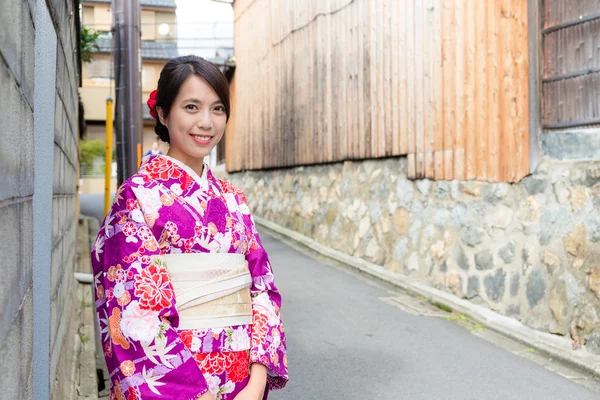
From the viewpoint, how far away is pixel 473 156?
6.24 meters

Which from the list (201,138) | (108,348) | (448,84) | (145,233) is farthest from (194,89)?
(448,84)

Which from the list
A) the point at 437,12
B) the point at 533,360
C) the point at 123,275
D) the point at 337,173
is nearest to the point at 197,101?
the point at 123,275

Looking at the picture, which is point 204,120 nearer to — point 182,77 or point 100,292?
point 182,77

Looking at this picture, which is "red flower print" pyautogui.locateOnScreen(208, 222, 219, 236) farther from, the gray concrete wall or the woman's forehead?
→ the gray concrete wall

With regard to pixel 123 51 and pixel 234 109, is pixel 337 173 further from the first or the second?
pixel 234 109

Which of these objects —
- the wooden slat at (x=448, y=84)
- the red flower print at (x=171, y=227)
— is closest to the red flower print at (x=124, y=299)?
the red flower print at (x=171, y=227)

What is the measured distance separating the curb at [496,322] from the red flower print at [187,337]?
12.1ft

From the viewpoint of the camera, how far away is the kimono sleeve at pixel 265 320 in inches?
76.1

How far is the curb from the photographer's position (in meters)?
4.56

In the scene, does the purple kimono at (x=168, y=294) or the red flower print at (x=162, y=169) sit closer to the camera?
the purple kimono at (x=168, y=294)

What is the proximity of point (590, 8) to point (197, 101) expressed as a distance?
4.29 m

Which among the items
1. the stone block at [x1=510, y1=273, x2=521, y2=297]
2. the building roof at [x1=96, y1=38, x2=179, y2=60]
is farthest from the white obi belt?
the building roof at [x1=96, y1=38, x2=179, y2=60]

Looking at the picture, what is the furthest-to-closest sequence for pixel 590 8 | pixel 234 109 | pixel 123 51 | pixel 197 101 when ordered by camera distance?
pixel 234 109 < pixel 123 51 < pixel 590 8 < pixel 197 101

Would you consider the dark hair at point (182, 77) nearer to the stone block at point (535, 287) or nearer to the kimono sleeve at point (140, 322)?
the kimono sleeve at point (140, 322)
